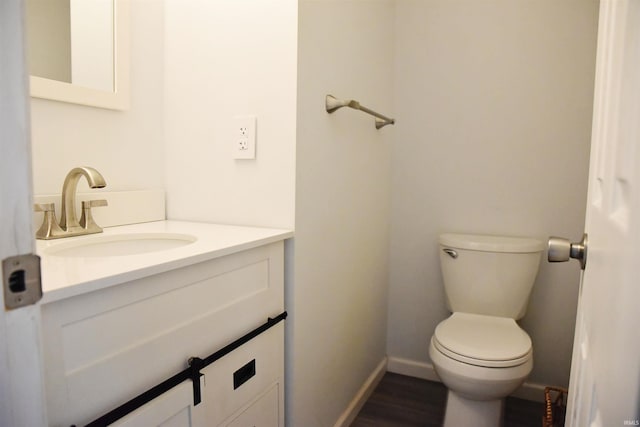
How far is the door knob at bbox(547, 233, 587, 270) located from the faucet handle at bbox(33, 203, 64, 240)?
3.82 ft

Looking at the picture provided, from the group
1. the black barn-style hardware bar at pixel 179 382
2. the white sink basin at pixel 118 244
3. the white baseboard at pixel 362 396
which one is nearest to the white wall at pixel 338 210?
the white baseboard at pixel 362 396

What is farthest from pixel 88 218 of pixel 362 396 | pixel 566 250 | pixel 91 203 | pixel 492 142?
pixel 492 142

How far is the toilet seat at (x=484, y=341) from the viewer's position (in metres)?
1.32

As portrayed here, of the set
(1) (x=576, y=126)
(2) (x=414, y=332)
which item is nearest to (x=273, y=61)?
(1) (x=576, y=126)

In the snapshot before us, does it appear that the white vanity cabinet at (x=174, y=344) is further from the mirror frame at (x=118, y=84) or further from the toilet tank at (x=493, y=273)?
the toilet tank at (x=493, y=273)

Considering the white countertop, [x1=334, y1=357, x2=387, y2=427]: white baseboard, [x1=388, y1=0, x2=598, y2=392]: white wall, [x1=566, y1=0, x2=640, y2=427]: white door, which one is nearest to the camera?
[x1=566, y1=0, x2=640, y2=427]: white door

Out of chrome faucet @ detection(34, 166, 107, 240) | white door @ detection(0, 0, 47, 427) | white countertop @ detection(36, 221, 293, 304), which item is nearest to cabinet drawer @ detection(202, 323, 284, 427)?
white countertop @ detection(36, 221, 293, 304)

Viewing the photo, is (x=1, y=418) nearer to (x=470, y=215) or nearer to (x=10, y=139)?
(x=10, y=139)

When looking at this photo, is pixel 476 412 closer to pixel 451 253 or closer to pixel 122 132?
pixel 451 253

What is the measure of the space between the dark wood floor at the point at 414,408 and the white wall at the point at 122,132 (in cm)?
134

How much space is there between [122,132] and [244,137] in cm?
42

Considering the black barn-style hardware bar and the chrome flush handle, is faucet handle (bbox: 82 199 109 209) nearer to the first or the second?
the black barn-style hardware bar

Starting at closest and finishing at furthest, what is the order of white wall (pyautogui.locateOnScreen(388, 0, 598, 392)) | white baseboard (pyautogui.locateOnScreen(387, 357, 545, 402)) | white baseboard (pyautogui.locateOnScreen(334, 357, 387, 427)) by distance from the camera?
1. white baseboard (pyautogui.locateOnScreen(334, 357, 387, 427))
2. white wall (pyautogui.locateOnScreen(388, 0, 598, 392))
3. white baseboard (pyautogui.locateOnScreen(387, 357, 545, 402))

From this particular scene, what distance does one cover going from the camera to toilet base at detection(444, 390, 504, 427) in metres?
1.43
